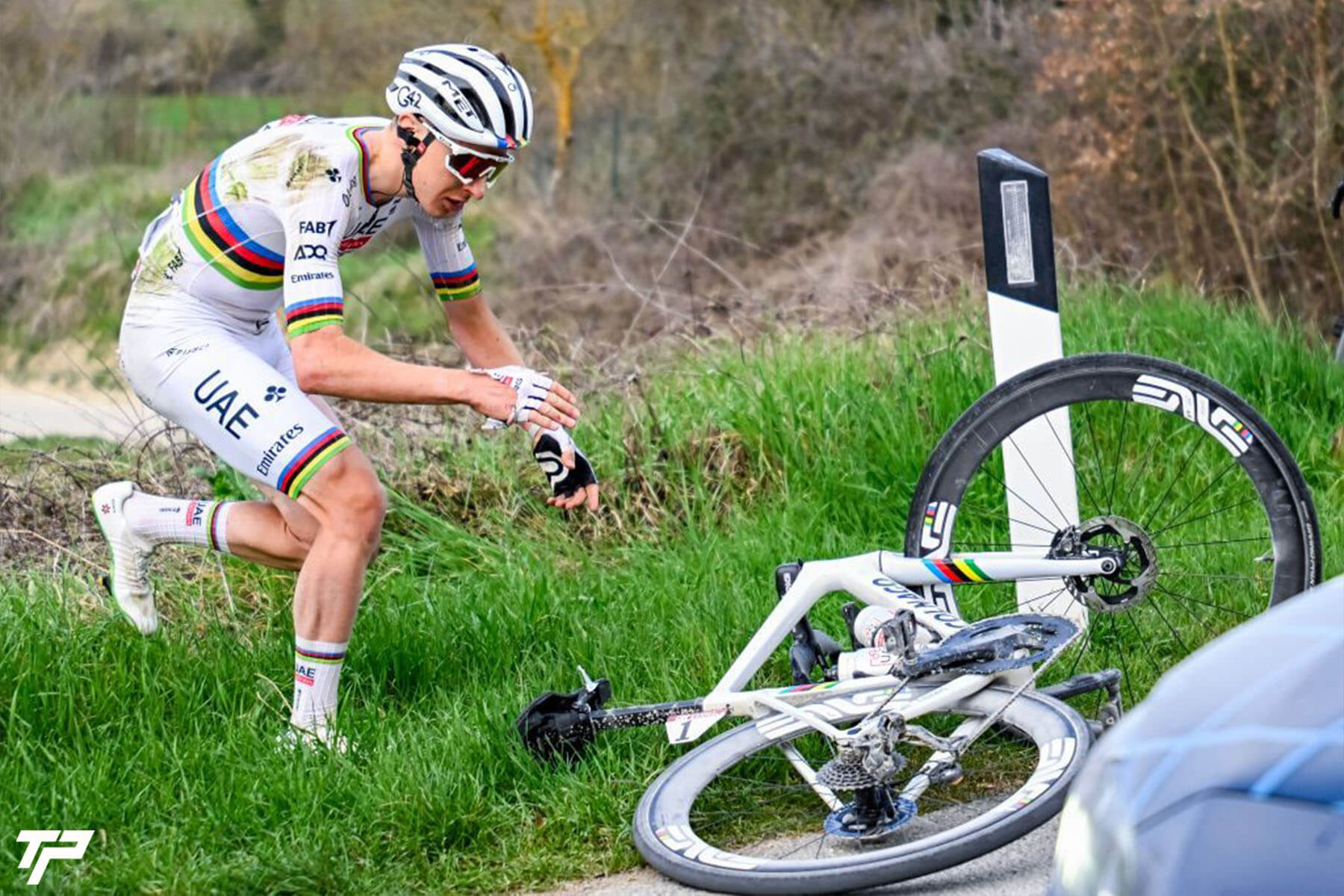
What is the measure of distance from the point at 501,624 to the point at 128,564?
121cm

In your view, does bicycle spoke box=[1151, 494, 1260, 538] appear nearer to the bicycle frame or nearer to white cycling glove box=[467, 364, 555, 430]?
the bicycle frame

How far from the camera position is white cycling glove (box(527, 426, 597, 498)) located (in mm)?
5080

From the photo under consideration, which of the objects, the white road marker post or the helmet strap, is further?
the white road marker post

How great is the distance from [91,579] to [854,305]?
4.37m

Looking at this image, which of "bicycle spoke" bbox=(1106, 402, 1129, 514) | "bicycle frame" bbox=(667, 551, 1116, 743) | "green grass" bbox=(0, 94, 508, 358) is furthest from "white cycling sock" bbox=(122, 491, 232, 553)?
"green grass" bbox=(0, 94, 508, 358)

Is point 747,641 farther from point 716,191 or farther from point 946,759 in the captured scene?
point 716,191

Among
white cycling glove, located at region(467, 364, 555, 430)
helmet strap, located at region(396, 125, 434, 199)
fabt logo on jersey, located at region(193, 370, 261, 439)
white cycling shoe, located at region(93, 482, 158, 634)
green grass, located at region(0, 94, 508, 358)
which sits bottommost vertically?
green grass, located at region(0, 94, 508, 358)

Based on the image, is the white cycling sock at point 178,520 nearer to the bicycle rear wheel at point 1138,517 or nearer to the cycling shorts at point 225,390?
the cycling shorts at point 225,390

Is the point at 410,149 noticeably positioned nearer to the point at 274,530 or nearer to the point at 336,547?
the point at 336,547

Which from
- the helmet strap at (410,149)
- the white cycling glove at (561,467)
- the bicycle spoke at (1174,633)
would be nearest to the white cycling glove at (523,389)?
the white cycling glove at (561,467)

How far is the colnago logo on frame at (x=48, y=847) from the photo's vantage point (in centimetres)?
444

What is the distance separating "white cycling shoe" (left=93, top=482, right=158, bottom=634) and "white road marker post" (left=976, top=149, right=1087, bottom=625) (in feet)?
8.94

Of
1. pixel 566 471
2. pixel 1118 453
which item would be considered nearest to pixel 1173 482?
pixel 1118 453

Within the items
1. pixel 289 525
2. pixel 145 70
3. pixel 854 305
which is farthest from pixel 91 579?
pixel 145 70
